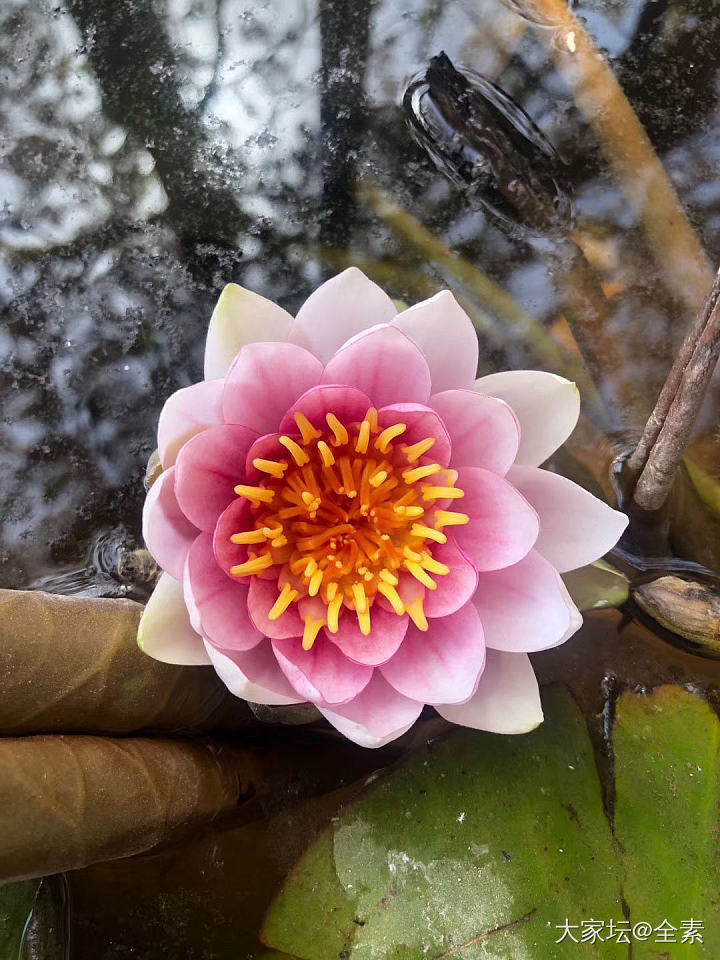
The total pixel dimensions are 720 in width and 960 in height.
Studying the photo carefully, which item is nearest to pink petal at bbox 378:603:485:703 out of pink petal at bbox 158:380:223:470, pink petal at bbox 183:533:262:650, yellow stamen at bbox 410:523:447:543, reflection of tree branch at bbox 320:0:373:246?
yellow stamen at bbox 410:523:447:543

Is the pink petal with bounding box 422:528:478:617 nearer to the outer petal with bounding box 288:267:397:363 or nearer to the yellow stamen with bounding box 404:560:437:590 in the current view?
the yellow stamen with bounding box 404:560:437:590

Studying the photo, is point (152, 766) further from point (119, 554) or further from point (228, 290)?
point (228, 290)

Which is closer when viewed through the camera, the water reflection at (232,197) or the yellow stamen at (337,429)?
the yellow stamen at (337,429)

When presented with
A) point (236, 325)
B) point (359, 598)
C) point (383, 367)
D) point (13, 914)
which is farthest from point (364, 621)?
point (13, 914)

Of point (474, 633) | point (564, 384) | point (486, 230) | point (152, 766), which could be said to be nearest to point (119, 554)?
point (152, 766)

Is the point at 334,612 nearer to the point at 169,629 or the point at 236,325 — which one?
the point at 169,629

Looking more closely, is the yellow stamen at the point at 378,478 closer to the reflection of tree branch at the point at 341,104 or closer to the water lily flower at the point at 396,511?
the water lily flower at the point at 396,511

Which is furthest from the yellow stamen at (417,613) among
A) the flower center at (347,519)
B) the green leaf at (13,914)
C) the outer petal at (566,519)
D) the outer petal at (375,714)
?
the green leaf at (13,914)

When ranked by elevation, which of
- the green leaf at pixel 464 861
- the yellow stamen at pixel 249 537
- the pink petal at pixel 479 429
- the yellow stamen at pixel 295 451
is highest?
the pink petal at pixel 479 429
